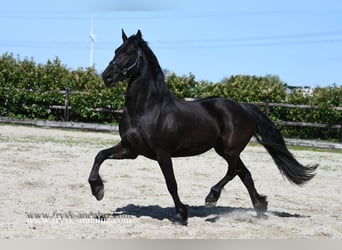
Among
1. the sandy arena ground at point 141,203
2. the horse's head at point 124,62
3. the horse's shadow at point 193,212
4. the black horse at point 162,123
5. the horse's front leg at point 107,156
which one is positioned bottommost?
the horse's shadow at point 193,212

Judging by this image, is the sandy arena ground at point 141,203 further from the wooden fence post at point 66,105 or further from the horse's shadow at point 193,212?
the wooden fence post at point 66,105

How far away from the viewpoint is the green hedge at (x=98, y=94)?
20.9 m

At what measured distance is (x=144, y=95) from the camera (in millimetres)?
5840

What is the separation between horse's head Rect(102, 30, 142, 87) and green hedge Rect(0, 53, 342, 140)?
1582 centimetres

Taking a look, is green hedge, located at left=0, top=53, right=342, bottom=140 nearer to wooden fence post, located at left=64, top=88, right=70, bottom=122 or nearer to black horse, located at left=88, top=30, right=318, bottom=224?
wooden fence post, located at left=64, top=88, right=70, bottom=122

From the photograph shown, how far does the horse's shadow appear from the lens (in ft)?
20.7

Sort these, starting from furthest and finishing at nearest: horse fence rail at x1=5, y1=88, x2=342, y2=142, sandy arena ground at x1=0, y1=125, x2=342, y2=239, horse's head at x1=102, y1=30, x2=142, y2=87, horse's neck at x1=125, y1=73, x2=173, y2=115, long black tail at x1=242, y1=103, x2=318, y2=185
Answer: horse fence rail at x1=5, y1=88, x2=342, y2=142, long black tail at x1=242, y1=103, x2=318, y2=185, horse's neck at x1=125, y1=73, x2=173, y2=115, horse's head at x1=102, y1=30, x2=142, y2=87, sandy arena ground at x1=0, y1=125, x2=342, y2=239

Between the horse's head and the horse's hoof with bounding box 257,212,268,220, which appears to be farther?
the horse's hoof with bounding box 257,212,268,220

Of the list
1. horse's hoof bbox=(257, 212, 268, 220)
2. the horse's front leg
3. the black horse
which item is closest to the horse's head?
the black horse

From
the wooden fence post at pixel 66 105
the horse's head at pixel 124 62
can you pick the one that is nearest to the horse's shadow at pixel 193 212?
the horse's head at pixel 124 62

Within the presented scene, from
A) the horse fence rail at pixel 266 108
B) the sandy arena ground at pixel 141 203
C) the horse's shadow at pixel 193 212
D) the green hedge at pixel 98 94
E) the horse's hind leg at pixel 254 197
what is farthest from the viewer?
the green hedge at pixel 98 94

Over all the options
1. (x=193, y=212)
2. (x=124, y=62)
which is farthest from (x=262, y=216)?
(x=124, y=62)

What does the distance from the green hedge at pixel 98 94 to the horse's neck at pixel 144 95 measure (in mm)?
15630

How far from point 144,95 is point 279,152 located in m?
2.20
